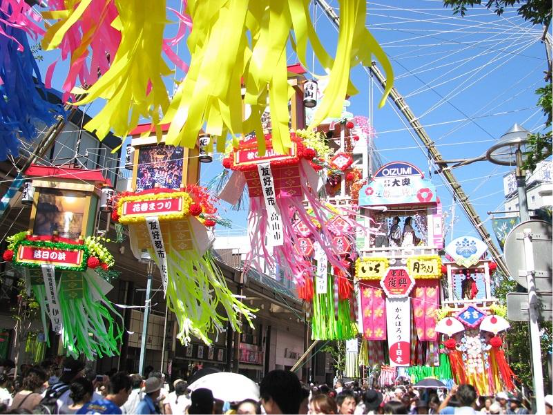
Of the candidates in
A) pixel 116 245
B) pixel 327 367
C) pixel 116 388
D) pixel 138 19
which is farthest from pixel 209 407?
pixel 327 367

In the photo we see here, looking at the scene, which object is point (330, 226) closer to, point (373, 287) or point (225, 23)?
point (373, 287)

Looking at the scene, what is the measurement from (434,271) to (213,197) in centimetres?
585

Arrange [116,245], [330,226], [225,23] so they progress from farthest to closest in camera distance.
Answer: [116,245] < [330,226] < [225,23]

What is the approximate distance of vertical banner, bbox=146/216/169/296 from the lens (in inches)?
372

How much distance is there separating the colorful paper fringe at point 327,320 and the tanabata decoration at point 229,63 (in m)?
11.4

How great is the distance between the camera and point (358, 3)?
190cm

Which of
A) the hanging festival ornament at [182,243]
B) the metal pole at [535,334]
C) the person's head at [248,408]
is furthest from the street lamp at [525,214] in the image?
the hanging festival ornament at [182,243]

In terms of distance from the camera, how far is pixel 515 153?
329 inches

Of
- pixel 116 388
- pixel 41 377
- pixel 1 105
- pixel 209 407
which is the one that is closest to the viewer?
pixel 209 407

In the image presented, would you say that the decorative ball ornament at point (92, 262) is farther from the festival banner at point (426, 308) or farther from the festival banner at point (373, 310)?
the festival banner at point (426, 308)

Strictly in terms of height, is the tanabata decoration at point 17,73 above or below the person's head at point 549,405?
above

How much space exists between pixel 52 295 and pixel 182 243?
3.15m

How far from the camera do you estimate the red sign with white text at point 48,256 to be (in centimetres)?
1087

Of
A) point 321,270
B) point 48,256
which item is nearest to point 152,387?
point 48,256
